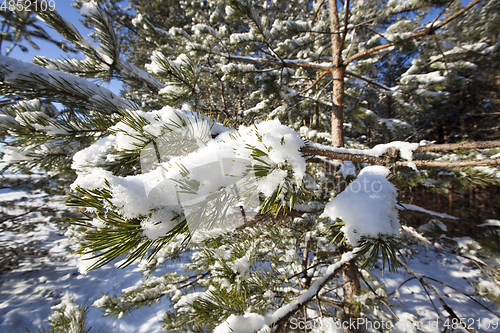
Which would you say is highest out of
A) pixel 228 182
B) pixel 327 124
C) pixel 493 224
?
pixel 327 124

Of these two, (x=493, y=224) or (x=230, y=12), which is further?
(x=230, y=12)

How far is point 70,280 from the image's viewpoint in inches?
224

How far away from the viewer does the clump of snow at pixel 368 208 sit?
654 millimetres

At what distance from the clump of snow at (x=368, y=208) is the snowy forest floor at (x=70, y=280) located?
427cm

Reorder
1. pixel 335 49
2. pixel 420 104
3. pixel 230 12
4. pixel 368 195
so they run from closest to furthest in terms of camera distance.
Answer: pixel 368 195, pixel 230 12, pixel 335 49, pixel 420 104

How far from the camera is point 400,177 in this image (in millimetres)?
2057

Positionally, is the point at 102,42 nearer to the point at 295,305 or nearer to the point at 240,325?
the point at 240,325

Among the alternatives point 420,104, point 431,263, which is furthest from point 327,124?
point 431,263

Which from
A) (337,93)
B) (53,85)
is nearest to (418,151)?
(337,93)

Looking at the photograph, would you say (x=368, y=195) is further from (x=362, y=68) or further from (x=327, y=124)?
(x=362, y=68)

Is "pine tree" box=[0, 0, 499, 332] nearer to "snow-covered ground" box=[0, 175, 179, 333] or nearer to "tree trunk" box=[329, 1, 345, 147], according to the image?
"tree trunk" box=[329, 1, 345, 147]

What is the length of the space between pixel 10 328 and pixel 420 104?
9.55 m

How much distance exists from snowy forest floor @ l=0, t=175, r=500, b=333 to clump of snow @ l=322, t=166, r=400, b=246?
14.0 feet

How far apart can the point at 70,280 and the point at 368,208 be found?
859 centimetres
